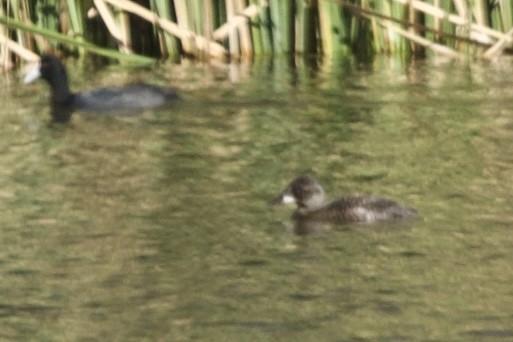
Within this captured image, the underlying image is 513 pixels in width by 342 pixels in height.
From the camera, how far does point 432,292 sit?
8688 mm

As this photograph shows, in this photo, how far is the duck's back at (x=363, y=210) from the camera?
33.0 feet

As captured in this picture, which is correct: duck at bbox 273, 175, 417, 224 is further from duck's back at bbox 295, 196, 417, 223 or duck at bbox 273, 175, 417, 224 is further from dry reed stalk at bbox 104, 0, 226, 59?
dry reed stalk at bbox 104, 0, 226, 59

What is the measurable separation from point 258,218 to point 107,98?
15.7 feet

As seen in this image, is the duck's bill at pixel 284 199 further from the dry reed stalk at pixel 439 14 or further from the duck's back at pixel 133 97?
the dry reed stalk at pixel 439 14

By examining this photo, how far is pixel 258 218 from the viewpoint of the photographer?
34.0ft

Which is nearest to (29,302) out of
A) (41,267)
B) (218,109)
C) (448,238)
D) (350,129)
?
(41,267)

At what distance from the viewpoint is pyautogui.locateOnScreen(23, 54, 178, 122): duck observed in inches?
580

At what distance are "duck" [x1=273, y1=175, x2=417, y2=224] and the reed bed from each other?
5.88 meters

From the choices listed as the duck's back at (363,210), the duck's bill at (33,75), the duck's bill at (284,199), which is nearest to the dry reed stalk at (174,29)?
the duck's bill at (33,75)

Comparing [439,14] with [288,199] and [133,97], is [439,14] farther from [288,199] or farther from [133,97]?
[288,199]

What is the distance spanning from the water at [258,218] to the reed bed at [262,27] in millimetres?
915

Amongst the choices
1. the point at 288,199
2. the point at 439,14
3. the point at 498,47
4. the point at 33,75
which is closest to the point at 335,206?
the point at 288,199

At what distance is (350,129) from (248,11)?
3758 mm

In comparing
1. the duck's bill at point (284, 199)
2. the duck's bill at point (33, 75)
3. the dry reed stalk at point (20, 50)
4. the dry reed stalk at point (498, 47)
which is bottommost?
the duck's bill at point (284, 199)
